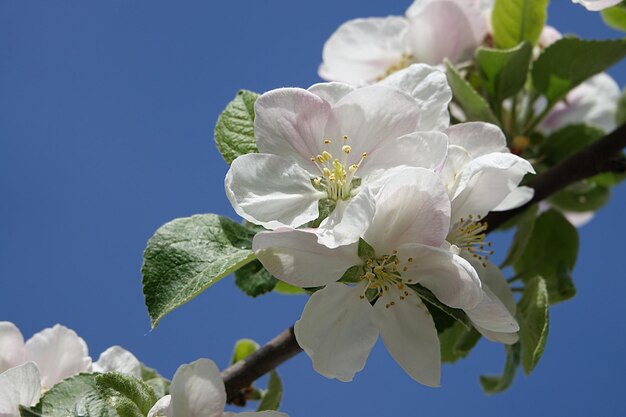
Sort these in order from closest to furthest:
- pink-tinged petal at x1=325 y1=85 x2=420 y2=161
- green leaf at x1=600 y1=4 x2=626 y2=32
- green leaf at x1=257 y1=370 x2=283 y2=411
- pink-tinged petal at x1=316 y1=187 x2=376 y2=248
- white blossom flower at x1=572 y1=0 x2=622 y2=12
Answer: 1. pink-tinged petal at x1=316 y1=187 x2=376 y2=248
2. pink-tinged petal at x1=325 y1=85 x2=420 y2=161
3. white blossom flower at x1=572 y1=0 x2=622 y2=12
4. green leaf at x1=257 y1=370 x2=283 y2=411
5. green leaf at x1=600 y1=4 x2=626 y2=32

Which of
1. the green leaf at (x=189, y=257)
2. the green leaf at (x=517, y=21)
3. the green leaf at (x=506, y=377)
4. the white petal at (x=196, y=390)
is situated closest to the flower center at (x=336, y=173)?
the green leaf at (x=189, y=257)

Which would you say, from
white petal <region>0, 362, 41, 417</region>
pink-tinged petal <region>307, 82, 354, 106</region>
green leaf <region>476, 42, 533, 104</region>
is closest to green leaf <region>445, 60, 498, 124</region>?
green leaf <region>476, 42, 533, 104</region>

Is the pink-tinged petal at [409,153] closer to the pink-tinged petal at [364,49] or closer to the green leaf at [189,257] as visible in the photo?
the green leaf at [189,257]

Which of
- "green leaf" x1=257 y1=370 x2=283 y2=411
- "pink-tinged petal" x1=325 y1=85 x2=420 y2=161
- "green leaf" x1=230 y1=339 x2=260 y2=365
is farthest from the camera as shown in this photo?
"green leaf" x1=230 y1=339 x2=260 y2=365

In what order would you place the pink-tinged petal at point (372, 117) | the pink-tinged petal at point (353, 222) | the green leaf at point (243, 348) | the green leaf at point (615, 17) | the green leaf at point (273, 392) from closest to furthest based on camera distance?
the pink-tinged petal at point (353, 222) < the pink-tinged petal at point (372, 117) < the green leaf at point (273, 392) < the green leaf at point (243, 348) < the green leaf at point (615, 17)

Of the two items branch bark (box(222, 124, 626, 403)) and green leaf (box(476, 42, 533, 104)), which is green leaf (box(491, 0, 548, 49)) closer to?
green leaf (box(476, 42, 533, 104))

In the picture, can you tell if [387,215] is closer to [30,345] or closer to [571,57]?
[30,345]

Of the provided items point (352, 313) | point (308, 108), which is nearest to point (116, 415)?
point (352, 313)
